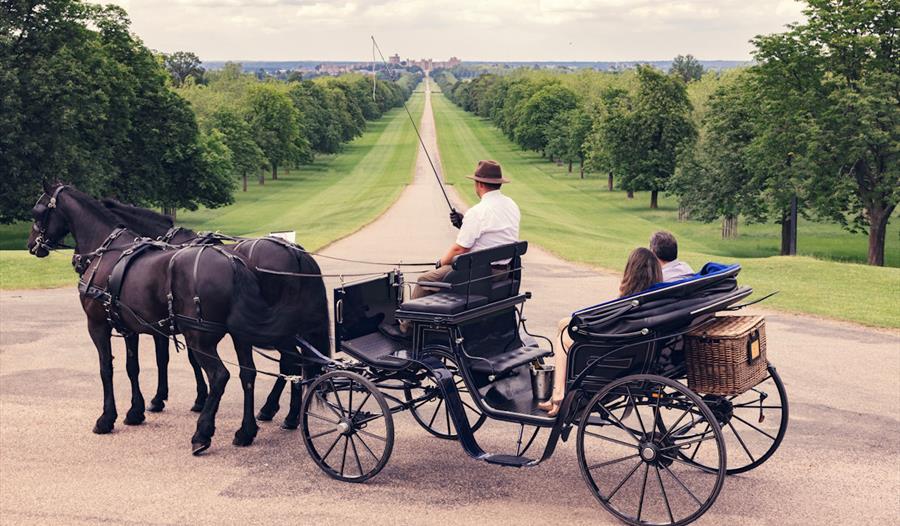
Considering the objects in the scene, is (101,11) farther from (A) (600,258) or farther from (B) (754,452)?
(B) (754,452)

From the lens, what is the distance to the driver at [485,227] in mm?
8680

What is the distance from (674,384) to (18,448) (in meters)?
6.88

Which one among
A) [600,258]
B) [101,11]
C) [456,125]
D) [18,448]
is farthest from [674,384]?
[456,125]

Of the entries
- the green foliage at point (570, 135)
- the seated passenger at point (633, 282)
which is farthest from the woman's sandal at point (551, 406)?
the green foliage at point (570, 135)

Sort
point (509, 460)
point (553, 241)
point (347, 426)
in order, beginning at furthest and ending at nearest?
point (553, 241), point (347, 426), point (509, 460)

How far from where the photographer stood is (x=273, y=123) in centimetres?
7906

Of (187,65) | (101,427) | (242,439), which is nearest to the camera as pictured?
(242,439)

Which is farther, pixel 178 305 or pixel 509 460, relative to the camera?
pixel 178 305

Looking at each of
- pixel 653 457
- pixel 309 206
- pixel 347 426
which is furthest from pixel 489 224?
pixel 309 206

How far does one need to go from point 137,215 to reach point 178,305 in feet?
6.30

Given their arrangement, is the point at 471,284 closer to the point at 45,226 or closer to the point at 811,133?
the point at 45,226

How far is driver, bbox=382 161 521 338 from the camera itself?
342 inches

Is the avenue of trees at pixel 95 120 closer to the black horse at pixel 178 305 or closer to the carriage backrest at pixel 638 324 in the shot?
the black horse at pixel 178 305

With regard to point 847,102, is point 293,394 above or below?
below
